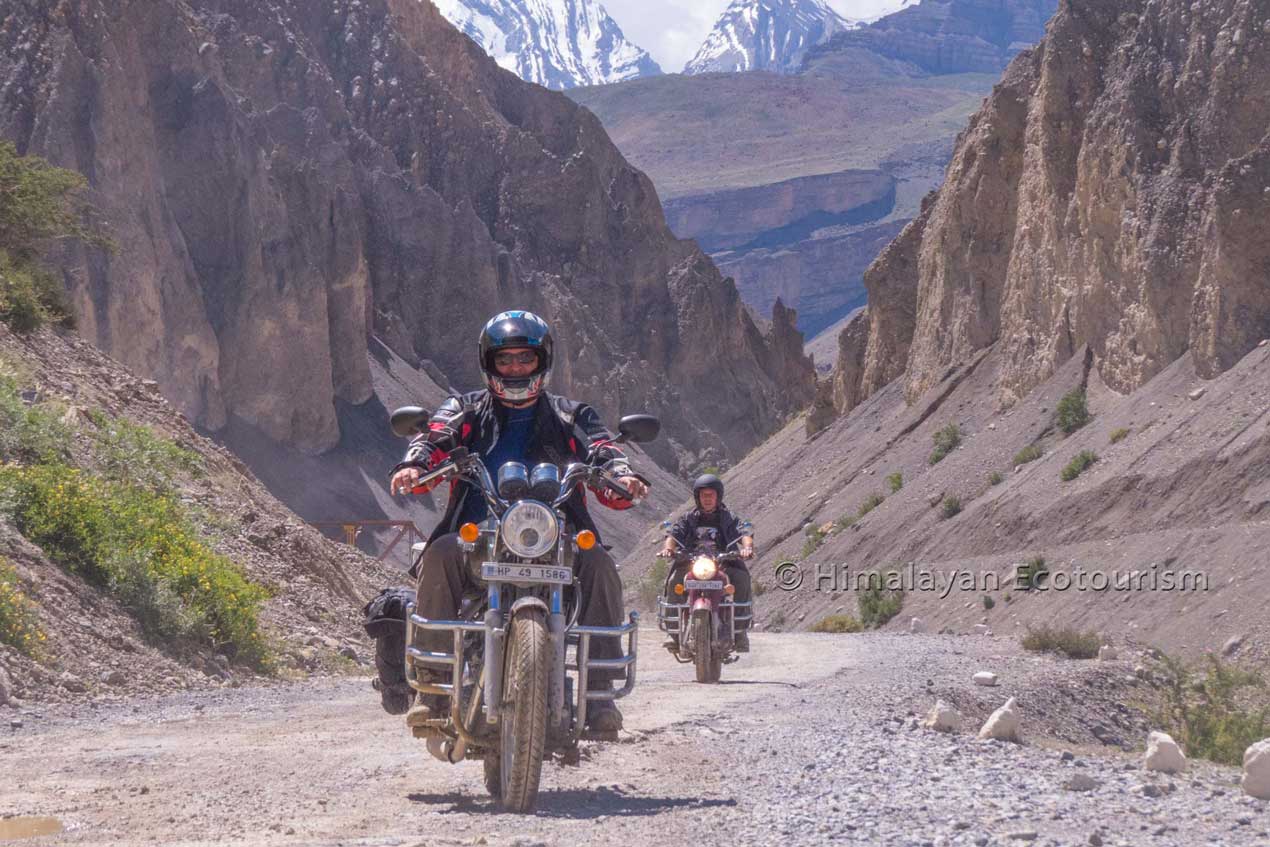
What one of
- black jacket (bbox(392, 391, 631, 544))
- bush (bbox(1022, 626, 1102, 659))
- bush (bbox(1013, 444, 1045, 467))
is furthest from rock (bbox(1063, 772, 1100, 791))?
bush (bbox(1013, 444, 1045, 467))

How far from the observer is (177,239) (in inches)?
2842

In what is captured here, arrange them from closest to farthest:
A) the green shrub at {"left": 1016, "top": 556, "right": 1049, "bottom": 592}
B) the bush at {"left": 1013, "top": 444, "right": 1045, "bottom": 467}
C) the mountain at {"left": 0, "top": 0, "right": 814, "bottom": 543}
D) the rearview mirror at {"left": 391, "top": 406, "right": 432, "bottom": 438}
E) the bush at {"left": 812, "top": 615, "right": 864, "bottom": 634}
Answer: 1. the rearview mirror at {"left": 391, "top": 406, "right": 432, "bottom": 438}
2. the green shrub at {"left": 1016, "top": 556, "right": 1049, "bottom": 592}
3. the bush at {"left": 812, "top": 615, "right": 864, "bottom": 634}
4. the bush at {"left": 1013, "top": 444, "right": 1045, "bottom": 467}
5. the mountain at {"left": 0, "top": 0, "right": 814, "bottom": 543}

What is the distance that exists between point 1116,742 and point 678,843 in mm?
8322

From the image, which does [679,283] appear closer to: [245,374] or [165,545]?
[245,374]

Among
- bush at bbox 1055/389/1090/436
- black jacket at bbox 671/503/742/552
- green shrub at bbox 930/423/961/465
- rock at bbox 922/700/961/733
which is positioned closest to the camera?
rock at bbox 922/700/961/733

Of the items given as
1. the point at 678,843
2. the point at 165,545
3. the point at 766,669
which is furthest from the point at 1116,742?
the point at 165,545

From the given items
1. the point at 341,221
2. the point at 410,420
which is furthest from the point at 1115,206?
the point at 341,221

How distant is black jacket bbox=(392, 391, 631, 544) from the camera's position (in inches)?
318

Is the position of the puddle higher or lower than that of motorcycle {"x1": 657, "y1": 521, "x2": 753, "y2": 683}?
higher

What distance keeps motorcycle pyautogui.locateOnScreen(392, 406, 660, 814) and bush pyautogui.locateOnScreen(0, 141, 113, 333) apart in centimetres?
1785

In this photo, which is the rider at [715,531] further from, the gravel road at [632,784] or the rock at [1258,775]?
the rock at [1258,775]

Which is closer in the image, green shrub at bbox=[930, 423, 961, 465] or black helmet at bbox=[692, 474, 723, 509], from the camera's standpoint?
black helmet at bbox=[692, 474, 723, 509]

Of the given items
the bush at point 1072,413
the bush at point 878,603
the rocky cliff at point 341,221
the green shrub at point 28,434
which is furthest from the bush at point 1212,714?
the rocky cliff at point 341,221

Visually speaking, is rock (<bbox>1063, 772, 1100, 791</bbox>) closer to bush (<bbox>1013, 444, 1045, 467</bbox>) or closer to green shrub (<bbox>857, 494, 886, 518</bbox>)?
bush (<bbox>1013, 444, 1045, 467</bbox>)
